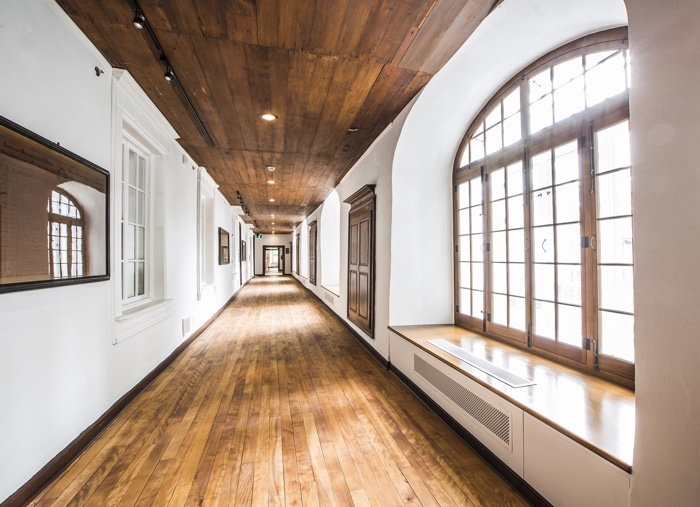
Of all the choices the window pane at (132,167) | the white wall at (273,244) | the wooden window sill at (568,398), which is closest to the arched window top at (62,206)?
the window pane at (132,167)

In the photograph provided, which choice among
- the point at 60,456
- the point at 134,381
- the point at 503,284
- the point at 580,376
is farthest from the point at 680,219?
the point at 134,381

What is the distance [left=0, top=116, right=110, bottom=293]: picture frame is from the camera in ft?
5.09

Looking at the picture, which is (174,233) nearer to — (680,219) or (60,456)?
(60,456)

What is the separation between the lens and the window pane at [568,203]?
7.30ft

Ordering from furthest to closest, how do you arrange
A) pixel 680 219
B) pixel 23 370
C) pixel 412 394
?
pixel 412 394 → pixel 23 370 → pixel 680 219

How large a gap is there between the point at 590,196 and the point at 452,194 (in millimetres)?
1697

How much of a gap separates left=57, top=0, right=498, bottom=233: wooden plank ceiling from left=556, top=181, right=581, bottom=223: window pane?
133cm

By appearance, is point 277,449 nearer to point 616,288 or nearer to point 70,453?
point 70,453

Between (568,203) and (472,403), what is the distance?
1.61 meters

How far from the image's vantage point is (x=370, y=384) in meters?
3.41

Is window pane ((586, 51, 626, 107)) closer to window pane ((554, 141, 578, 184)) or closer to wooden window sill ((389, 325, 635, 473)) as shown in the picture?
window pane ((554, 141, 578, 184))

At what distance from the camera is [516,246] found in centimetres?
278

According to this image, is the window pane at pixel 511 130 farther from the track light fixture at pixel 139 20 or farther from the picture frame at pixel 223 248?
the picture frame at pixel 223 248

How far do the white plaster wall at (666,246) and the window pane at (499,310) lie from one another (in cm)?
172
